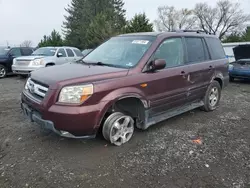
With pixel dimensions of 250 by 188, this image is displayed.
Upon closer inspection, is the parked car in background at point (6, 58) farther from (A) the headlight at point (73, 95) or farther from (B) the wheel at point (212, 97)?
(B) the wheel at point (212, 97)

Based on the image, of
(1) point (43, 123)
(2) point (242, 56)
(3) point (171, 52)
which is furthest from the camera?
(2) point (242, 56)

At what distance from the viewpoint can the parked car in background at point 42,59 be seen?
32.2 feet

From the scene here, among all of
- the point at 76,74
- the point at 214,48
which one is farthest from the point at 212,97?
the point at 76,74

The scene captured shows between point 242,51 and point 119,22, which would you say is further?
point 119,22

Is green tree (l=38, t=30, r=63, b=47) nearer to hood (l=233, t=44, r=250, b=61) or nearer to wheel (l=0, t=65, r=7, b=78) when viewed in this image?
wheel (l=0, t=65, r=7, b=78)

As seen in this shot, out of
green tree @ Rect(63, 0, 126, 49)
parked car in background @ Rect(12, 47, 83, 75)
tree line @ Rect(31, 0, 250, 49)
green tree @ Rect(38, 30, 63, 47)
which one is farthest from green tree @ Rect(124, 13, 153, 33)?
green tree @ Rect(63, 0, 126, 49)

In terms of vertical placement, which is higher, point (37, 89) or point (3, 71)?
point (37, 89)

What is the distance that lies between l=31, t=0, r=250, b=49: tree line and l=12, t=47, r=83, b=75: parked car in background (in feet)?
40.7

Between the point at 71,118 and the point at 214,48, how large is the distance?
404cm

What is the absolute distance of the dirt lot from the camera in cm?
269

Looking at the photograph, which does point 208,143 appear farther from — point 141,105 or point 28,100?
point 28,100

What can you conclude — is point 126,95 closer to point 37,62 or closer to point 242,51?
point 37,62

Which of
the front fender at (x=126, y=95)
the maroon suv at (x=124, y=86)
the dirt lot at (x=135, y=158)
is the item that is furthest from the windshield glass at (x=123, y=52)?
the dirt lot at (x=135, y=158)

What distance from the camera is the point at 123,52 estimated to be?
395 centimetres
